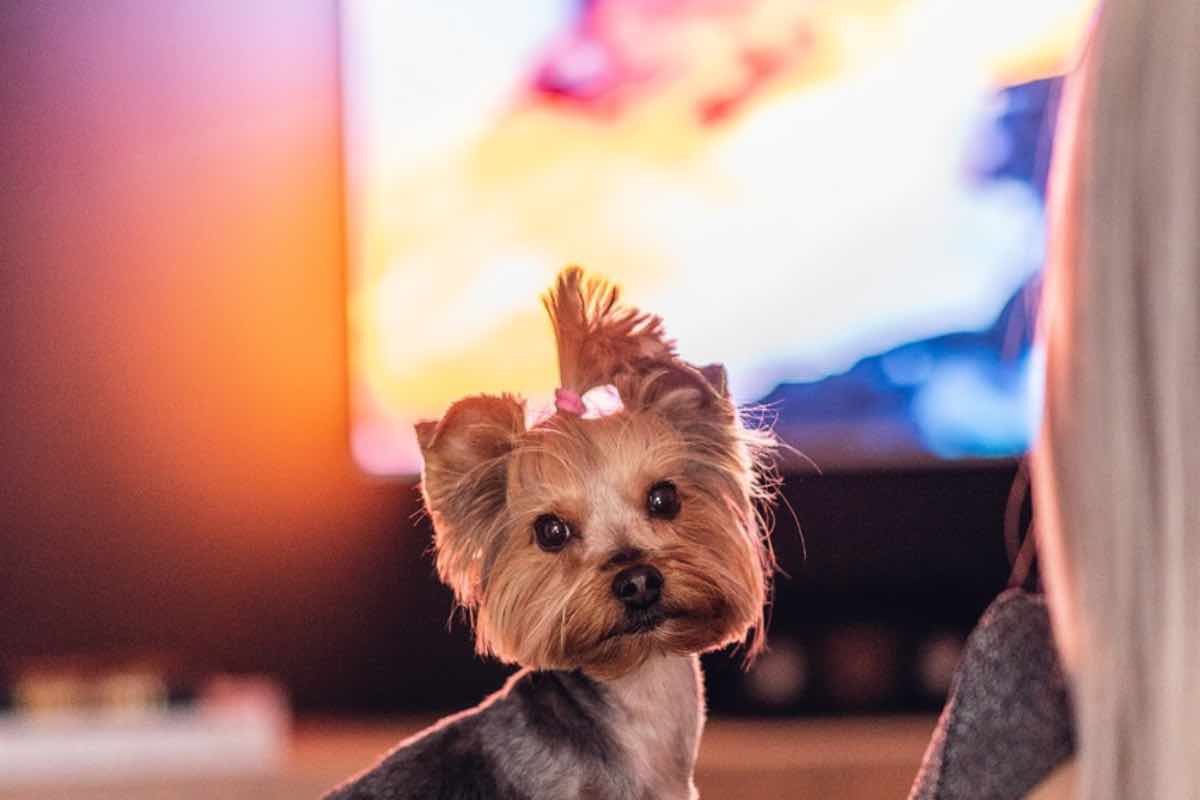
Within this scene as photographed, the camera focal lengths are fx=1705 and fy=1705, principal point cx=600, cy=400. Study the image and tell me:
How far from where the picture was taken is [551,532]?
1.06 metres

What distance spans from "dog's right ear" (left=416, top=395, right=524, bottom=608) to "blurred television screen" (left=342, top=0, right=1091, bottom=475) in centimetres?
243

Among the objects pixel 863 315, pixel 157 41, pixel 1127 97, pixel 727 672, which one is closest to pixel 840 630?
pixel 727 672

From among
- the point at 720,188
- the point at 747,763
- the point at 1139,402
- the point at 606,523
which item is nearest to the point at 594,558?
the point at 606,523

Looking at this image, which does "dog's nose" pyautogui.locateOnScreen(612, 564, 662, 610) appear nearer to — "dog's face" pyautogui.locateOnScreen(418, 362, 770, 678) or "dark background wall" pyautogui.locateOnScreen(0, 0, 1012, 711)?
"dog's face" pyautogui.locateOnScreen(418, 362, 770, 678)

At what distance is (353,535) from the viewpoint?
12.5ft

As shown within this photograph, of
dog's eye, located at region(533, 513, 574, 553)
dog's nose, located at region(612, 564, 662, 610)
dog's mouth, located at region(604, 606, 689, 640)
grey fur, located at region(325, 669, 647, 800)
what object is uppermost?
dog's eye, located at region(533, 513, 574, 553)

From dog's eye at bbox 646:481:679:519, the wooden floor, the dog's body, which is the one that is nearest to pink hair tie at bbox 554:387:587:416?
dog's eye at bbox 646:481:679:519

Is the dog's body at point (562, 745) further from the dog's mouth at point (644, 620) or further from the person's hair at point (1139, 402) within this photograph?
the person's hair at point (1139, 402)

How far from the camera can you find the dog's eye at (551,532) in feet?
3.45

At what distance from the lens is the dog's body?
3.31ft

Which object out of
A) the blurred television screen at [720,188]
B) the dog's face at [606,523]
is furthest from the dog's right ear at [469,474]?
the blurred television screen at [720,188]

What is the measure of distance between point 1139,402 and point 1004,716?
271mm

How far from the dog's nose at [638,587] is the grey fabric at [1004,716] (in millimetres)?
262

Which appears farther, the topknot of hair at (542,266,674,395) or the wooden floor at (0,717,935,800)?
the wooden floor at (0,717,935,800)
